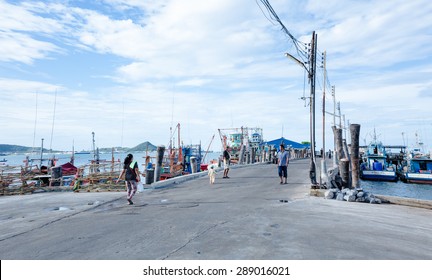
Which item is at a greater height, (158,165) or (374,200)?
(158,165)

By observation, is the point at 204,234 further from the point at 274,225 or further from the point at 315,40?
the point at 315,40

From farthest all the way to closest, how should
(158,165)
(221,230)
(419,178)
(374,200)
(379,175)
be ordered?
1. (379,175)
2. (419,178)
3. (158,165)
4. (374,200)
5. (221,230)

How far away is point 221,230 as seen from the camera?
6.49m

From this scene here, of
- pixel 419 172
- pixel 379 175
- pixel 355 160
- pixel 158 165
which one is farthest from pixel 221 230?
pixel 419 172

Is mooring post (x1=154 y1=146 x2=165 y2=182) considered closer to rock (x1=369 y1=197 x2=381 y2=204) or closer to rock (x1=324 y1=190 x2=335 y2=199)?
rock (x1=324 y1=190 x2=335 y2=199)

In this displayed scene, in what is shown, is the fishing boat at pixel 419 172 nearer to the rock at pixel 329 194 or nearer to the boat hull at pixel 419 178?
the boat hull at pixel 419 178

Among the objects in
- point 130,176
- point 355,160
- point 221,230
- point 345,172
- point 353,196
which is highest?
point 355,160

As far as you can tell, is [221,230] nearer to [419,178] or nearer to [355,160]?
[355,160]

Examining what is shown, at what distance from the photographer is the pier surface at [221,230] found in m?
5.14

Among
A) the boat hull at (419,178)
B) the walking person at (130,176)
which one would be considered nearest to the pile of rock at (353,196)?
the walking person at (130,176)

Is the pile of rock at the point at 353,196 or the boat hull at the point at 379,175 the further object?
the boat hull at the point at 379,175

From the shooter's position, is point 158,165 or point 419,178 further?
point 419,178

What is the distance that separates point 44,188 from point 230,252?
598 inches

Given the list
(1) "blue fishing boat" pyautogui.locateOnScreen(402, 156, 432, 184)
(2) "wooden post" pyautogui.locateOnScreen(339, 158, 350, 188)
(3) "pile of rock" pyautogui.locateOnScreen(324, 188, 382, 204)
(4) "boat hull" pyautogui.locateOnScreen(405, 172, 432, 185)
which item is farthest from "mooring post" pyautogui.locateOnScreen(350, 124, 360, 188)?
(1) "blue fishing boat" pyautogui.locateOnScreen(402, 156, 432, 184)
